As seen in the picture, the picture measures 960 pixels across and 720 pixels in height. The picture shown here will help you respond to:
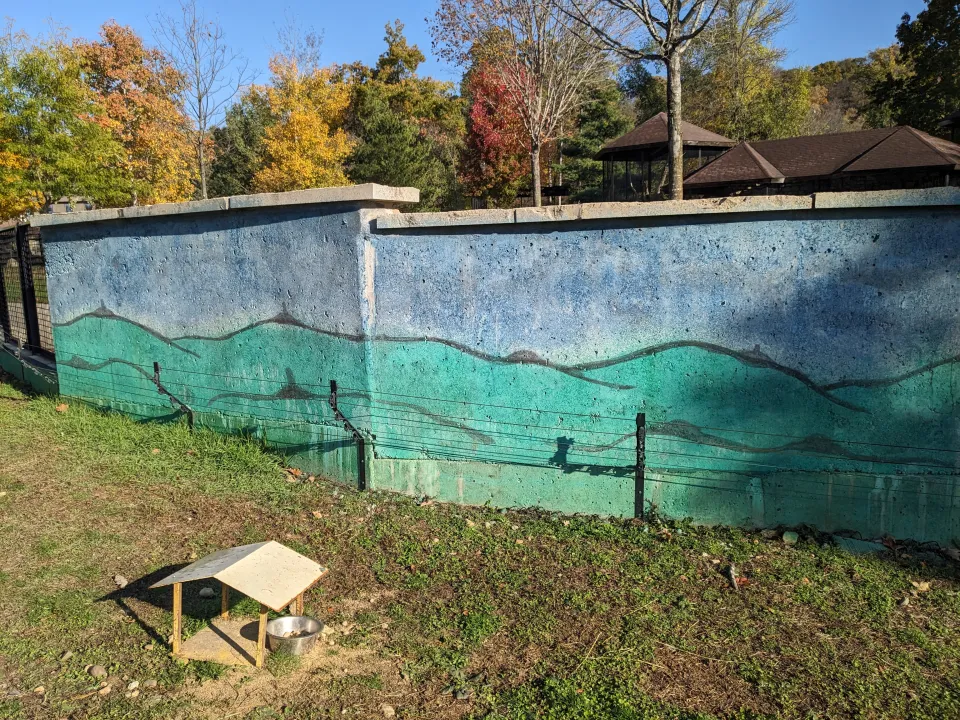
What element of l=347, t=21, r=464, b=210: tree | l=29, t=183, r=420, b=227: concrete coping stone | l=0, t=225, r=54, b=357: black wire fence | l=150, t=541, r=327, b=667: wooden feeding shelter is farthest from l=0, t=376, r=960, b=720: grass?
l=347, t=21, r=464, b=210: tree

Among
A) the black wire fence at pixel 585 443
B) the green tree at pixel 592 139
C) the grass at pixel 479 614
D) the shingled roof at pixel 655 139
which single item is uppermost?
the green tree at pixel 592 139

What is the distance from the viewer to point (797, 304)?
15.3 feet

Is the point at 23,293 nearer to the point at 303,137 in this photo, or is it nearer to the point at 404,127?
the point at 303,137

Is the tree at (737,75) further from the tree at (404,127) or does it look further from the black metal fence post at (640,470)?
the black metal fence post at (640,470)

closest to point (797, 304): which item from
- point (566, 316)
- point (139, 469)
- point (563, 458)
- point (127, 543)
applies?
point (566, 316)

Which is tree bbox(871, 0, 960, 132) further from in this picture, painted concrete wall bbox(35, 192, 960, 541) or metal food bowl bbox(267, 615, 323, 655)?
metal food bowl bbox(267, 615, 323, 655)

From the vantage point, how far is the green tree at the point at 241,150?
29.8 meters

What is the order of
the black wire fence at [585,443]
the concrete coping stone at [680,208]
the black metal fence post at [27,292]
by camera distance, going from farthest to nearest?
the black metal fence post at [27,292] → the black wire fence at [585,443] → the concrete coping stone at [680,208]

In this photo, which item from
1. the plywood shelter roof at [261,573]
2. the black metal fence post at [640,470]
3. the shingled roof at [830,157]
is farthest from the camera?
the shingled roof at [830,157]

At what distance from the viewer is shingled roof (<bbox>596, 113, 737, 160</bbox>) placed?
19.2 m

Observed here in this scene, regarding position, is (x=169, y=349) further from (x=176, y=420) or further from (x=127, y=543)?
(x=127, y=543)

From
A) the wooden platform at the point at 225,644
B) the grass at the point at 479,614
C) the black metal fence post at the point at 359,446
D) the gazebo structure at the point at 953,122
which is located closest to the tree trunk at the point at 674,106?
the black metal fence post at the point at 359,446

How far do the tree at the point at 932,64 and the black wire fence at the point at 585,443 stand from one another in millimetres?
21504

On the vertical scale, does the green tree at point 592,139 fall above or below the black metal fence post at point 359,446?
above
